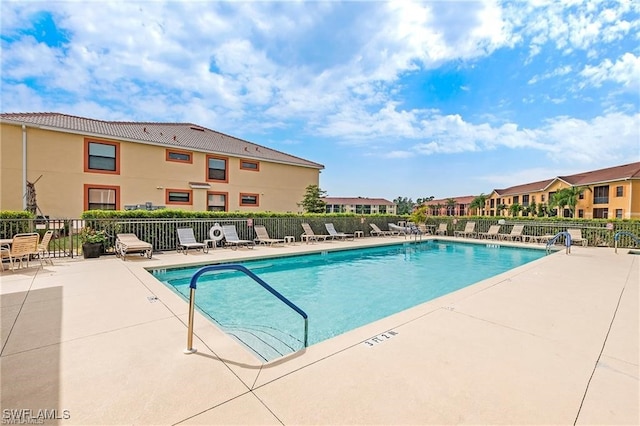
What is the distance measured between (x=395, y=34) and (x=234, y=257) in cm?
994

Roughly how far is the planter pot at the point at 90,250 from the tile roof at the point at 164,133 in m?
9.12

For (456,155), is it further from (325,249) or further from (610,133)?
(325,249)

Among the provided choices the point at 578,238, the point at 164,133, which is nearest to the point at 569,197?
the point at 578,238

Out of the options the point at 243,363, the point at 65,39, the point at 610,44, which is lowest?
the point at 243,363

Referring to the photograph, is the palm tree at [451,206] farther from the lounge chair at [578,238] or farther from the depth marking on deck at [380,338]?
the depth marking on deck at [380,338]

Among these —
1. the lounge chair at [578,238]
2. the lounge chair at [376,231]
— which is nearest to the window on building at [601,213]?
the lounge chair at [578,238]

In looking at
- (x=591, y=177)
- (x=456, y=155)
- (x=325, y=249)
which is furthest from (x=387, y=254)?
(x=591, y=177)

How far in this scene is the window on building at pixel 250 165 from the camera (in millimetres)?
20653

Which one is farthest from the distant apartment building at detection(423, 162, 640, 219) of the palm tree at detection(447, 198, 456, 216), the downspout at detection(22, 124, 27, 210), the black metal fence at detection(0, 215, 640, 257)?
the downspout at detection(22, 124, 27, 210)

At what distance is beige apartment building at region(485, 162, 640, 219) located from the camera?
30.9 m

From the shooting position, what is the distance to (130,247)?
8.81 metres

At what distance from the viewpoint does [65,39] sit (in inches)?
425

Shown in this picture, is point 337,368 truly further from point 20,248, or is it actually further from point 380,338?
point 20,248

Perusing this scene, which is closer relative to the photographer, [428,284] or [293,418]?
[293,418]
